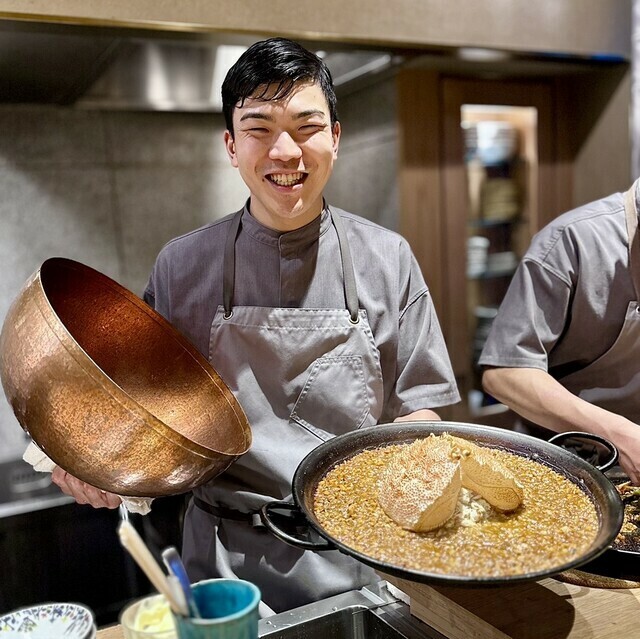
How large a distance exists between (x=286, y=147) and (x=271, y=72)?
16cm

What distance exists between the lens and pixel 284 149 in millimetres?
1489

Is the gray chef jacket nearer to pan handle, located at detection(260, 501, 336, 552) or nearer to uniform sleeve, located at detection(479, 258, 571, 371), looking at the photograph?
uniform sleeve, located at detection(479, 258, 571, 371)

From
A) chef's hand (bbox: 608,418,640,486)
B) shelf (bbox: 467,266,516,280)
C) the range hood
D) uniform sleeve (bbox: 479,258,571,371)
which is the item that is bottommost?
chef's hand (bbox: 608,418,640,486)

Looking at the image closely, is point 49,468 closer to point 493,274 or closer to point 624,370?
point 624,370

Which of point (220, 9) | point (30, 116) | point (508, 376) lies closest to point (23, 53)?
point (220, 9)

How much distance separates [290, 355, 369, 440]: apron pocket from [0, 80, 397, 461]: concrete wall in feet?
5.39

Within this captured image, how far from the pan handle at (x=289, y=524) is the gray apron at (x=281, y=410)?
10.4 inches

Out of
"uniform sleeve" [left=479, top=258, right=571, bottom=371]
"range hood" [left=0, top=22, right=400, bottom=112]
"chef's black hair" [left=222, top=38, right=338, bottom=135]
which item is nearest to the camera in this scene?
"chef's black hair" [left=222, top=38, right=338, bottom=135]

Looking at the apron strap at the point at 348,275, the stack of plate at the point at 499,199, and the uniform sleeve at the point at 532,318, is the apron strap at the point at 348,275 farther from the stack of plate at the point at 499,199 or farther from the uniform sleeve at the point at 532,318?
the stack of plate at the point at 499,199

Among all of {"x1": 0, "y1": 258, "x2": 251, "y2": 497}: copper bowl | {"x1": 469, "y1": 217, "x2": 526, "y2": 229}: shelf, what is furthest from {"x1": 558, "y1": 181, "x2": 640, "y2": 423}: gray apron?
{"x1": 469, "y1": 217, "x2": 526, "y2": 229}: shelf

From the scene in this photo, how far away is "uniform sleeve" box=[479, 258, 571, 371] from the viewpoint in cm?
186

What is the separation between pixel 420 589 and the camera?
1.19m

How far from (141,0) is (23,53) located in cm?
51

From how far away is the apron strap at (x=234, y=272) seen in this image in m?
1.65
